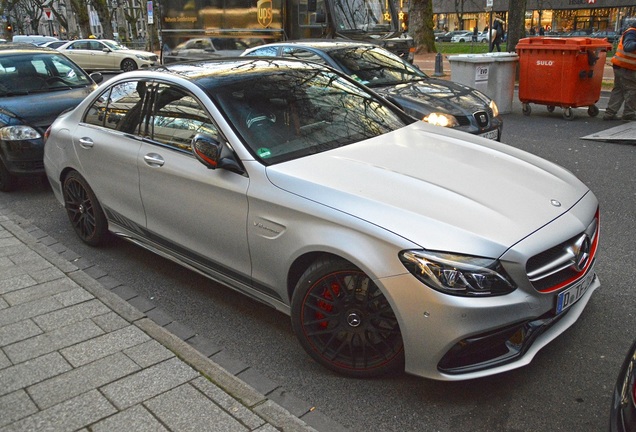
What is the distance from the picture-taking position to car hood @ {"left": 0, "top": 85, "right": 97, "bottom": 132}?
291 inches

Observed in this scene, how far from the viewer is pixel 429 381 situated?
131 inches

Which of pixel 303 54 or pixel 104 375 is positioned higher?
pixel 303 54

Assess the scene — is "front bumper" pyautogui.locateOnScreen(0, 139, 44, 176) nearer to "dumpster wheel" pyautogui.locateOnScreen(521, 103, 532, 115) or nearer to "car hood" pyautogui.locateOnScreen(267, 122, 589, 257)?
"car hood" pyautogui.locateOnScreen(267, 122, 589, 257)

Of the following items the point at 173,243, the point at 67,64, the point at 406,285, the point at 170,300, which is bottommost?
the point at 170,300

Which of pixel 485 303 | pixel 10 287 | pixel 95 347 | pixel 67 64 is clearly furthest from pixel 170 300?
pixel 67 64

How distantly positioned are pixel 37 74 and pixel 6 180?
1698 mm

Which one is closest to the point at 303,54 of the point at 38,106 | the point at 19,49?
the point at 38,106

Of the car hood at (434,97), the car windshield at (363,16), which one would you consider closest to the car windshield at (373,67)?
the car hood at (434,97)

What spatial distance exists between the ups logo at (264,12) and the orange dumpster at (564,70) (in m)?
6.16

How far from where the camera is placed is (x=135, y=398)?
3086 millimetres

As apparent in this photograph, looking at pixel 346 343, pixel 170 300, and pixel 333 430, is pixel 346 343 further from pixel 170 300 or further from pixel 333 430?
pixel 170 300

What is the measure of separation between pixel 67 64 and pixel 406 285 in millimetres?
Result: 7713

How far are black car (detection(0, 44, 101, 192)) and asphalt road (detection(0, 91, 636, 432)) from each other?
2022 mm

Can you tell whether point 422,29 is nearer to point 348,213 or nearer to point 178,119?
point 178,119
